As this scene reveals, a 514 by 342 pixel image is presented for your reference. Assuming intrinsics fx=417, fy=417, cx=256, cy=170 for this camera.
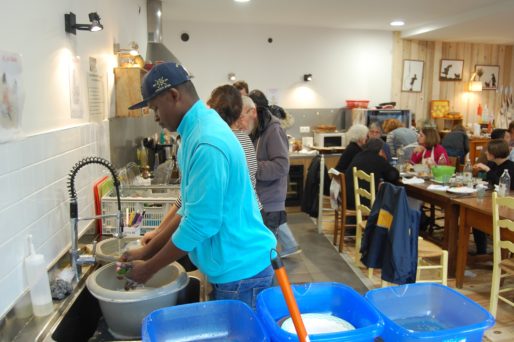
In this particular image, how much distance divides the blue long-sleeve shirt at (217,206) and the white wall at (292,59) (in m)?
5.20

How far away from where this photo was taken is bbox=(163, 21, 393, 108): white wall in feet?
20.3

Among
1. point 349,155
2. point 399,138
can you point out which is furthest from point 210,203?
point 399,138

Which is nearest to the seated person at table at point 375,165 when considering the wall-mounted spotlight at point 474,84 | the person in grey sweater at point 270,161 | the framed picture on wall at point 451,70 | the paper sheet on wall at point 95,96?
the person in grey sweater at point 270,161

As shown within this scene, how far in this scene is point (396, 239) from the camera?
8.76 ft

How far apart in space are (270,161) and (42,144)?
1.43 metres

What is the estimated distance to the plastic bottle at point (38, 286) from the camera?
141 cm

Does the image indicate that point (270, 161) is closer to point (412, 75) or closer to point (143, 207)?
point (143, 207)

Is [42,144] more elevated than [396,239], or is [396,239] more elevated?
[42,144]

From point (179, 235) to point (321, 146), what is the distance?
16.6ft

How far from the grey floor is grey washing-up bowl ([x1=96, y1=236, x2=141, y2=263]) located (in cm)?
189

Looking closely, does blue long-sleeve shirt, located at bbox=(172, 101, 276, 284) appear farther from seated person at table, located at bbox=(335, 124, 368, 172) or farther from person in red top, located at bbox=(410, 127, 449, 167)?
person in red top, located at bbox=(410, 127, 449, 167)

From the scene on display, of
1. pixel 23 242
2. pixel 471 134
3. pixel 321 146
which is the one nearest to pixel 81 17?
pixel 23 242

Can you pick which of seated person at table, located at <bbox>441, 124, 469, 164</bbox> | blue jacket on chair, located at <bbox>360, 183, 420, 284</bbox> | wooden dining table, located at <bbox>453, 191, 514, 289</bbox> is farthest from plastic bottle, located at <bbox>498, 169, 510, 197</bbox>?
seated person at table, located at <bbox>441, 124, 469, 164</bbox>

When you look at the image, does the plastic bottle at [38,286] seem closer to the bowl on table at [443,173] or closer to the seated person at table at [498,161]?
the bowl on table at [443,173]
